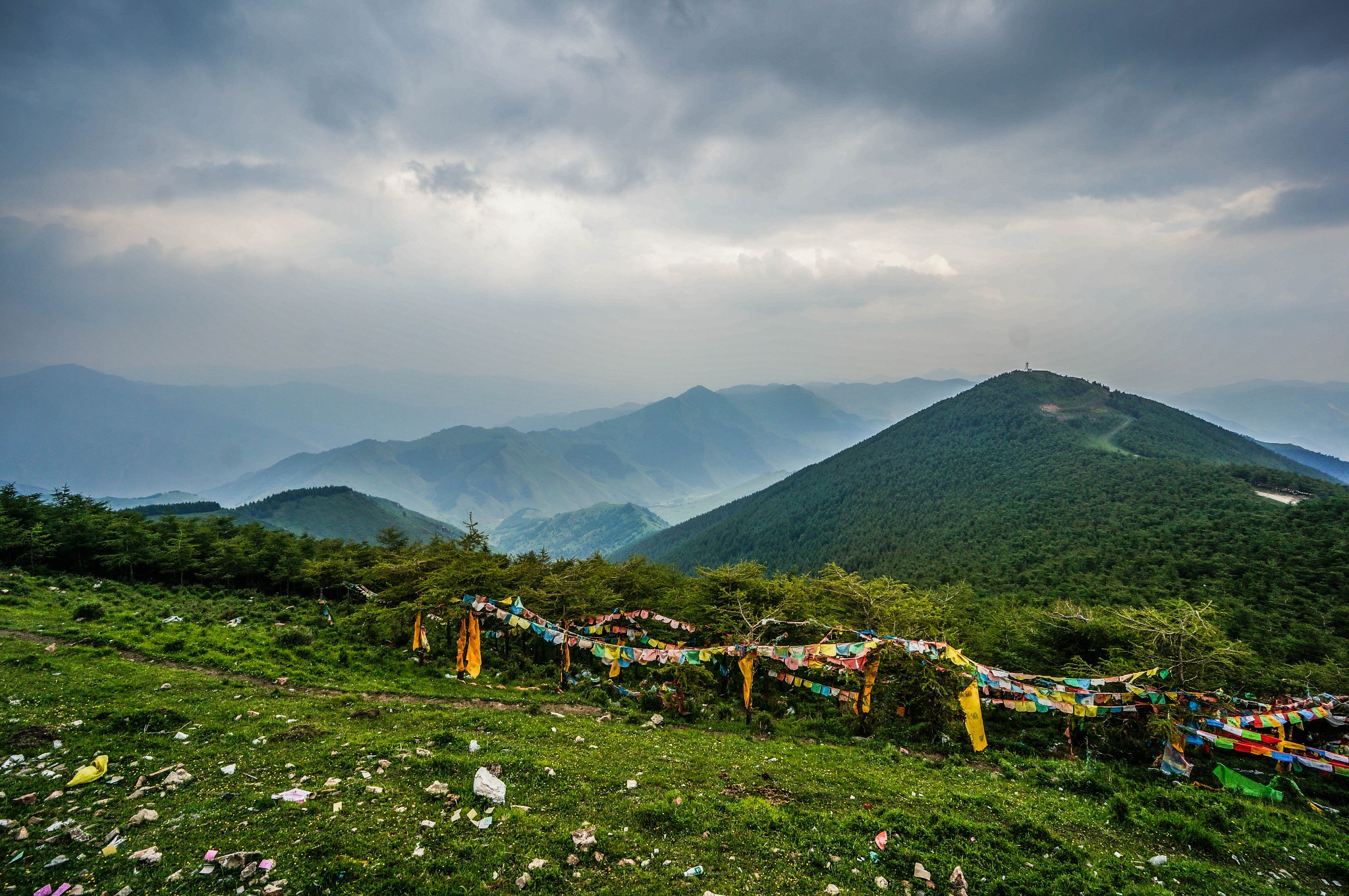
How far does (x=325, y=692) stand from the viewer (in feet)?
51.8

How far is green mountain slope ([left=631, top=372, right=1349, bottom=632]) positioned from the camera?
35.5m

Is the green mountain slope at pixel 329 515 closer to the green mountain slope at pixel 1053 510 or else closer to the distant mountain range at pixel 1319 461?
the green mountain slope at pixel 1053 510

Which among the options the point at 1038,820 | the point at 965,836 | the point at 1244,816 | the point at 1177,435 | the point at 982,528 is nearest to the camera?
the point at 965,836

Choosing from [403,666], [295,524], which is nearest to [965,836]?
[403,666]

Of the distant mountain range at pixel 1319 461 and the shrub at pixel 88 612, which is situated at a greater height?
the distant mountain range at pixel 1319 461

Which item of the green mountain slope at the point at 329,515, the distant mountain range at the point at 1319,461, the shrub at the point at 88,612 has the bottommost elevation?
the green mountain slope at the point at 329,515

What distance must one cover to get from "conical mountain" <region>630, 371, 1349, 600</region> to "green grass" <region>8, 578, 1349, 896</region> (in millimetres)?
31031

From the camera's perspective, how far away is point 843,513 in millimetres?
100750

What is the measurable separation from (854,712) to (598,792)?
12.4m

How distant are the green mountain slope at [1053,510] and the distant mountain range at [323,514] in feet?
312

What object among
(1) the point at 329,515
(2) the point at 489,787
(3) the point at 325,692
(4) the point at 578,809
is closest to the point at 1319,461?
(4) the point at 578,809

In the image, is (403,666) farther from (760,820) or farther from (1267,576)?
(1267,576)

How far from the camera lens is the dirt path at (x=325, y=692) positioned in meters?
15.7

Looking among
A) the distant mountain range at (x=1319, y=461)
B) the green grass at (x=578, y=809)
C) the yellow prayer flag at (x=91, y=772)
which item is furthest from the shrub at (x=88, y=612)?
the distant mountain range at (x=1319, y=461)
